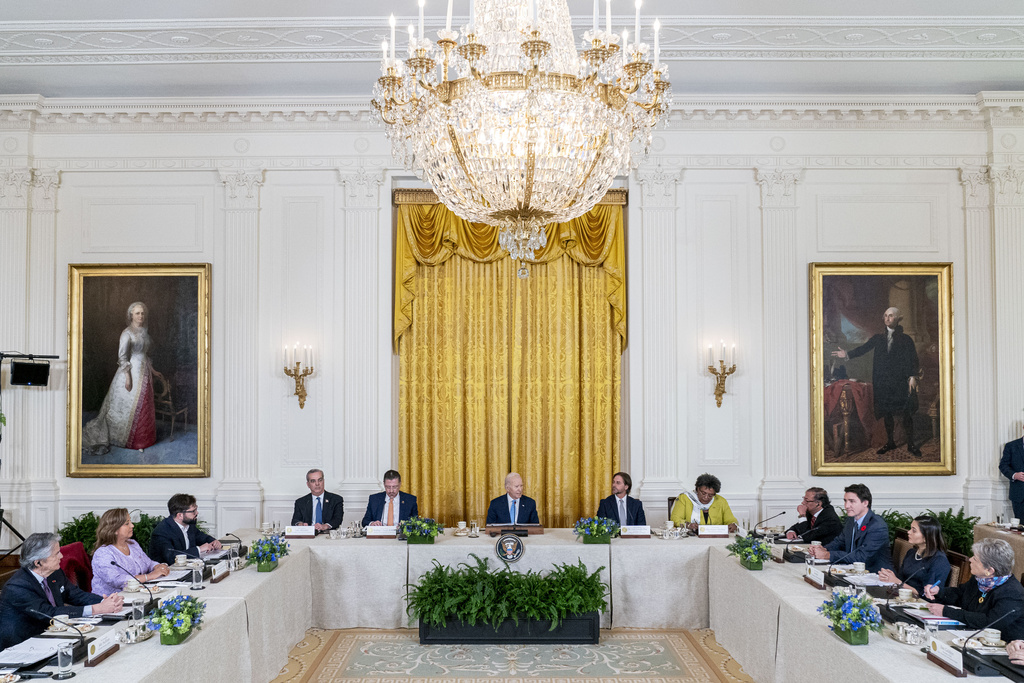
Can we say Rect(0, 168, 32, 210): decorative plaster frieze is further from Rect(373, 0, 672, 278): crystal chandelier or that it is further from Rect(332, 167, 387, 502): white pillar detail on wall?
Rect(373, 0, 672, 278): crystal chandelier

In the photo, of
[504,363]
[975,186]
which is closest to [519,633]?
[504,363]

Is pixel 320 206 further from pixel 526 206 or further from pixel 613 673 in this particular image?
pixel 613 673

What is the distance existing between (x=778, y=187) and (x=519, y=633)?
5695mm

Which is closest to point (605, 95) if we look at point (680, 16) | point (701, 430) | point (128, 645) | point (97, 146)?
point (680, 16)

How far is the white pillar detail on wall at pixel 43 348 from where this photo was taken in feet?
29.2

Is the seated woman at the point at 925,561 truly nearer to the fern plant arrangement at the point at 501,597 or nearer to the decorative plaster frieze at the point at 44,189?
the fern plant arrangement at the point at 501,597

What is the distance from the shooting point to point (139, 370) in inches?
356

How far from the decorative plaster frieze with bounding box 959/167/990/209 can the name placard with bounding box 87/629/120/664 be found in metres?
9.31

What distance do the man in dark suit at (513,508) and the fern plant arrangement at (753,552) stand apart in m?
2.38

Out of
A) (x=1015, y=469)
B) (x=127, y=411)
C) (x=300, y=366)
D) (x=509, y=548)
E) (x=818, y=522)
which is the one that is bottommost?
(x=509, y=548)

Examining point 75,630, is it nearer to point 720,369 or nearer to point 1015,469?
point 720,369

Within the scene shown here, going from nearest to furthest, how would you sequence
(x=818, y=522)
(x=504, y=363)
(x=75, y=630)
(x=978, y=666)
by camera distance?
1. (x=978, y=666)
2. (x=75, y=630)
3. (x=818, y=522)
4. (x=504, y=363)

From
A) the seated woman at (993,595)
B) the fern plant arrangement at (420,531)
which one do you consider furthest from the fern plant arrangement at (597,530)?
the seated woman at (993,595)

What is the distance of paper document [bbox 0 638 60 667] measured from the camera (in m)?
3.78
